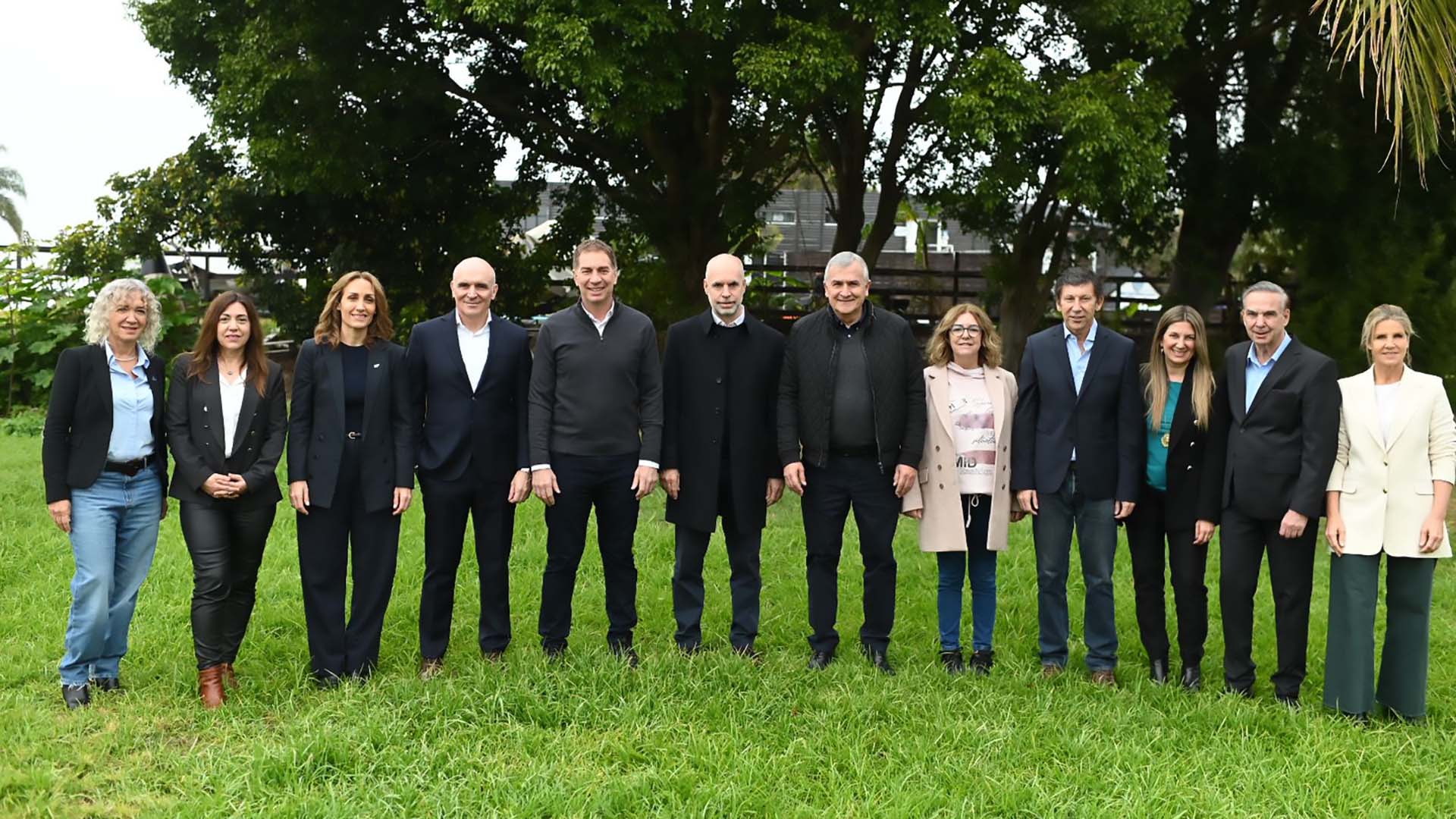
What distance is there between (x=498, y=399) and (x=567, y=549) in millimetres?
789

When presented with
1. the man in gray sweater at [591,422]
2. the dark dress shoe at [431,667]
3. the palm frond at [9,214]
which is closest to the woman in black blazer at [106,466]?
the dark dress shoe at [431,667]

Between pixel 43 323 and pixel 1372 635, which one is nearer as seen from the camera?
pixel 1372 635

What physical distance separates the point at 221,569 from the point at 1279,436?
15.4 feet

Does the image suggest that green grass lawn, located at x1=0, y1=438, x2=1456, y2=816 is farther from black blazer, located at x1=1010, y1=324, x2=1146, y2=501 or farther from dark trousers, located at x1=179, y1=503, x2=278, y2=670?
black blazer, located at x1=1010, y1=324, x2=1146, y2=501

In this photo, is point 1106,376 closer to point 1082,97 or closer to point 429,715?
point 429,715

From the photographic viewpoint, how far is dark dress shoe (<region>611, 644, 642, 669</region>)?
543 centimetres

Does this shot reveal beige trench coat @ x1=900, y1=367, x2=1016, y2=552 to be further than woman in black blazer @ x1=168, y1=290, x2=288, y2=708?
Yes

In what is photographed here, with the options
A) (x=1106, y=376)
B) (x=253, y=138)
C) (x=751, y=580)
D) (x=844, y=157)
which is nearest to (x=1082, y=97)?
(x=844, y=157)

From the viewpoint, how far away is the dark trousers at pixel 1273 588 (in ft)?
17.2

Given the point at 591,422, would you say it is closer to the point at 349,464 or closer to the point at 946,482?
the point at 349,464

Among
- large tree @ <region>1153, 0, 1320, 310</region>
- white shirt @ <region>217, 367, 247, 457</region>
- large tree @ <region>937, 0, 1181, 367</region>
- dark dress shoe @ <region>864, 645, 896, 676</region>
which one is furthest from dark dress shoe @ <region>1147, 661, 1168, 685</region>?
large tree @ <region>1153, 0, 1320, 310</region>

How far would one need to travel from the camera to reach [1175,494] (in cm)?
546

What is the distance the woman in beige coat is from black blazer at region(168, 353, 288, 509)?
2.96 metres

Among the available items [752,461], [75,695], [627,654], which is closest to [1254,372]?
[752,461]
